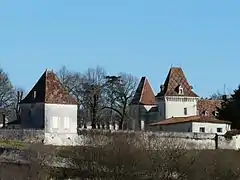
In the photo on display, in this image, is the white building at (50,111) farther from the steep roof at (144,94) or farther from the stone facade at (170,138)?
the steep roof at (144,94)

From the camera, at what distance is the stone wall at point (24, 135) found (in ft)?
146

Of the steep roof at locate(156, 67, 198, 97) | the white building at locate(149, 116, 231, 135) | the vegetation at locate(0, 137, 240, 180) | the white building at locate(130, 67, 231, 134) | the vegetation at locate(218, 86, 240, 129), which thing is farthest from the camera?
the steep roof at locate(156, 67, 198, 97)

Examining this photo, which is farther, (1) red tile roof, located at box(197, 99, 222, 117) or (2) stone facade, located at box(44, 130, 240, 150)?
(1) red tile roof, located at box(197, 99, 222, 117)

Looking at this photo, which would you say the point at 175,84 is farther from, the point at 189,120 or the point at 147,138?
the point at 147,138

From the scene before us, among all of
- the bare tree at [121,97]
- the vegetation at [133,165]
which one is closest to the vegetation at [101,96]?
the bare tree at [121,97]

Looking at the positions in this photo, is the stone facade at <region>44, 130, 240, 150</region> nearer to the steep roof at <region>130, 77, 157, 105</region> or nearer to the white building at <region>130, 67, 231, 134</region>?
the white building at <region>130, 67, 231, 134</region>

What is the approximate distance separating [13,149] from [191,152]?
963cm

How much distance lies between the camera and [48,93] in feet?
157

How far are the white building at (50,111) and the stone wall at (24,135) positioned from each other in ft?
3.16

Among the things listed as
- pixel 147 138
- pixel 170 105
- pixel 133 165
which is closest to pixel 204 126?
pixel 170 105

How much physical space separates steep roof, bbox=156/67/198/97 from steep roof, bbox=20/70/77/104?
12.6 metres

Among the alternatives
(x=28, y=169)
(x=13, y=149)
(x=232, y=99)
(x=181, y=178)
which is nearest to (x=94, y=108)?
(x=232, y=99)

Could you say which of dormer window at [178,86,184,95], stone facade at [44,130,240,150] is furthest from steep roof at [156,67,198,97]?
stone facade at [44,130,240,150]

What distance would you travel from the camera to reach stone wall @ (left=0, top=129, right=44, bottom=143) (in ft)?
146
